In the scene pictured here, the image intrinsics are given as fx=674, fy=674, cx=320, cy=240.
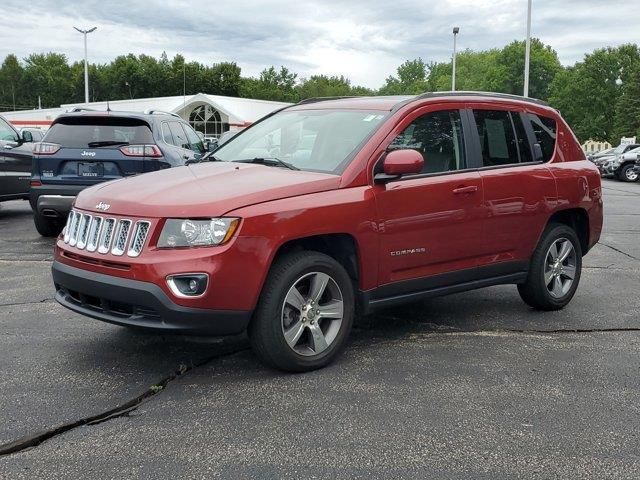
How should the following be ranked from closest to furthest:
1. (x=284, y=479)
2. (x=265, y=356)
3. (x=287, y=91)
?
(x=284, y=479) < (x=265, y=356) < (x=287, y=91)

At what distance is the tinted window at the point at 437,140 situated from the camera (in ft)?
15.8

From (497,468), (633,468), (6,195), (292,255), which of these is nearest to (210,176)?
(292,255)

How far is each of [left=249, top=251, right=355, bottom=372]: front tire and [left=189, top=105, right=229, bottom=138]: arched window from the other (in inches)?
2245

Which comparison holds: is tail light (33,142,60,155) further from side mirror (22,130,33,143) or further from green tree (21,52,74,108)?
green tree (21,52,74,108)

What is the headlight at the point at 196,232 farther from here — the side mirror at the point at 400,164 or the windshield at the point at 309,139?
the side mirror at the point at 400,164

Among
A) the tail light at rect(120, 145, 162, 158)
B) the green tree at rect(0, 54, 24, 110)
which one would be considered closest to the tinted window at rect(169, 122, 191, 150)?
the tail light at rect(120, 145, 162, 158)

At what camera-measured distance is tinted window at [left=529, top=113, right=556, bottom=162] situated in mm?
5768

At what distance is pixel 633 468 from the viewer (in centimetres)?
311

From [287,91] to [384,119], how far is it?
4179 inches

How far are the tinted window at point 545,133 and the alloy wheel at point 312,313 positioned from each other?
2.55 m

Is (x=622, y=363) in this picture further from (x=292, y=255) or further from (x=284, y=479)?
(x=284, y=479)

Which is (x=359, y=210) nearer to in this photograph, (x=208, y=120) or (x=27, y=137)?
(x=27, y=137)

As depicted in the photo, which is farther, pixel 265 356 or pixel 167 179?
pixel 167 179

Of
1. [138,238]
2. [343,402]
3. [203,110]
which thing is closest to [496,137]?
[343,402]
